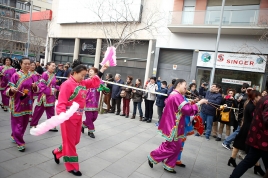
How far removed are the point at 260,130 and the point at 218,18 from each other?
11983mm

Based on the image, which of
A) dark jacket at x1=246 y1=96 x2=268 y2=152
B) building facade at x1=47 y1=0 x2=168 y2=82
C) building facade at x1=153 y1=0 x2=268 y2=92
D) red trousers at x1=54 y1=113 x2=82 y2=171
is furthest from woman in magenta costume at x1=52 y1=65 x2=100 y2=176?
building facade at x1=47 y1=0 x2=168 y2=82

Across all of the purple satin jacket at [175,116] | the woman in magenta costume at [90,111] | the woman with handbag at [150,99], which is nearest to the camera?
the purple satin jacket at [175,116]

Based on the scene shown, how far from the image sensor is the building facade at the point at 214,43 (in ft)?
40.5

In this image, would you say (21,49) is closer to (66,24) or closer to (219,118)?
(66,24)

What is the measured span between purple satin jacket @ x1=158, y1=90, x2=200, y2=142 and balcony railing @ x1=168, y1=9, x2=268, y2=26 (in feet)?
34.8

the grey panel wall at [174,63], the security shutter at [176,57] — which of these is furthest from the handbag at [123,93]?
the security shutter at [176,57]

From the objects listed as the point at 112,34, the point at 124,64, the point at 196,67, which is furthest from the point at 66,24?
Result: the point at 196,67

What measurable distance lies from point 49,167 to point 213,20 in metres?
13.5

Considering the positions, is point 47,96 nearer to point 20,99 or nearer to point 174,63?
point 20,99

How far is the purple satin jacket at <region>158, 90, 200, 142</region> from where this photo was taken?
3.37m

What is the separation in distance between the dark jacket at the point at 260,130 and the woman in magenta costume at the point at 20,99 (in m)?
4.07

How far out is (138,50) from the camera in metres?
17.9

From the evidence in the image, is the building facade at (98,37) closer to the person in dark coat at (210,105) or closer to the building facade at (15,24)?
the person in dark coat at (210,105)

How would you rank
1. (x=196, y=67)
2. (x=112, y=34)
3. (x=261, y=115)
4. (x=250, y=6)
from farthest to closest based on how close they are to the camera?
(x=112, y=34)
(x=196, y=67)
(x=250, y=6)
(x=261, y=115)
